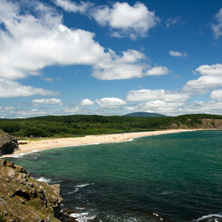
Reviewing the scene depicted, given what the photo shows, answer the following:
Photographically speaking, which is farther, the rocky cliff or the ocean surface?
the rocky cliff

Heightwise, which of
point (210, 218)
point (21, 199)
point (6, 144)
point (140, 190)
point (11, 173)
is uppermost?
point (11, 173)

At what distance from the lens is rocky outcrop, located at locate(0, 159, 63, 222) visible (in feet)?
44.2

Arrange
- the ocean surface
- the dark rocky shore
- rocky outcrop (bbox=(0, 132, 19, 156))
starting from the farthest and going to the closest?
rocky outcrop (bbox=(0, 132, 19, 156)) → the ocean surface → the dark rocky shore

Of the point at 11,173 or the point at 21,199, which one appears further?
the point at 11,173

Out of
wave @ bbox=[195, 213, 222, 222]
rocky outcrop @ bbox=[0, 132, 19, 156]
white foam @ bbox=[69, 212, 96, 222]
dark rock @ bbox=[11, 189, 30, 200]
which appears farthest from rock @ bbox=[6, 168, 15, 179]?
rocky outcrop @ bbox=[0, 132, 19, 156]

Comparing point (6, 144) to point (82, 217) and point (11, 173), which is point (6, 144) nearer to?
point (82, 217)

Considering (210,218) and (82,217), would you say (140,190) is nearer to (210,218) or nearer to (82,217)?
(210,218)

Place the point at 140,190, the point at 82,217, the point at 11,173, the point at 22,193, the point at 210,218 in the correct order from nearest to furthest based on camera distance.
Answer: the point at 22,193, the point at 11,173, the point at 210,218, the point at 82,217, the point at 140,190

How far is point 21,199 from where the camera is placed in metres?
15.5

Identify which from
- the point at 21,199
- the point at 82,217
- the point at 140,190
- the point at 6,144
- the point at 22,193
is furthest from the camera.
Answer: the point at 6,144

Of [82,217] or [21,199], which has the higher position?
[21,199]

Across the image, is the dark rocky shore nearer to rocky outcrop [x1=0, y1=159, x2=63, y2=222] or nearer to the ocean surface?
rocky outcrop [x1=0, y1=159, x2=63, y2=222]

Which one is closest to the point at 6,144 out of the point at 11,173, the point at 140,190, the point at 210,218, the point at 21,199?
the point at 140,190

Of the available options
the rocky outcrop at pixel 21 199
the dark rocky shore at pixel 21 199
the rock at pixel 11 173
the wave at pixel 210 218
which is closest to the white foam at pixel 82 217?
the dark rocky shore at pixel 21 199
